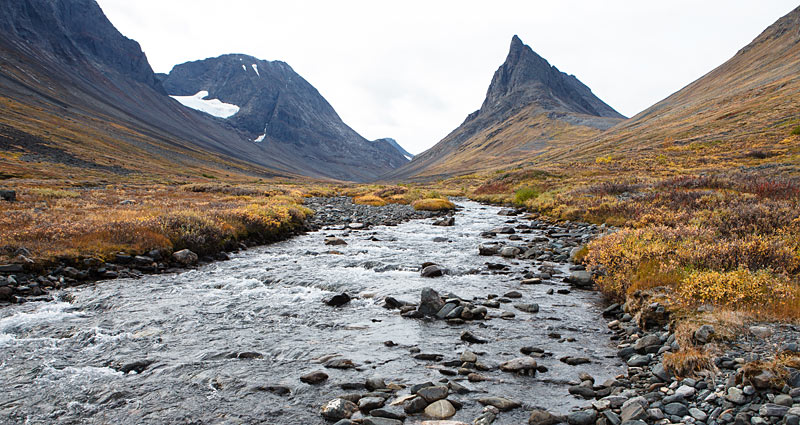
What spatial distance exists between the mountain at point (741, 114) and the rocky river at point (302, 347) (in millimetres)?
38292

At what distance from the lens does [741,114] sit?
267 feet

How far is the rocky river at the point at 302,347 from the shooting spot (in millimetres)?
6070

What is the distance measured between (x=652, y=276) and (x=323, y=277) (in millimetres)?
10297

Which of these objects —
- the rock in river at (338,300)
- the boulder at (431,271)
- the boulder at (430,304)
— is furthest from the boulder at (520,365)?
the boulder at (431,271)

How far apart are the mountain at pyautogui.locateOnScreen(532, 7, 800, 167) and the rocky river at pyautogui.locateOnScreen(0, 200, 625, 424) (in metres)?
38.3

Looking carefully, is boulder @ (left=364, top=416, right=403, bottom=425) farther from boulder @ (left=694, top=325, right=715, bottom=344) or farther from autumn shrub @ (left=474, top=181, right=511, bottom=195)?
autumn shrub @ (left=474, top=181, right=511, bottom=195)

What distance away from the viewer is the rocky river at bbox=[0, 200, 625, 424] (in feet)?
19.9

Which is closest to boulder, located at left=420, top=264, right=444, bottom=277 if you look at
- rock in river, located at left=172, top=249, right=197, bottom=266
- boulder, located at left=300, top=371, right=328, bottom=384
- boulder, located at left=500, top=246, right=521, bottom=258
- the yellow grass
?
boulder, located at left=500, top=246, right=521, bottom=258

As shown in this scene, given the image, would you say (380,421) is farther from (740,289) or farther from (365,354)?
(740,289)

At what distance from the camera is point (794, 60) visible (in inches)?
4459

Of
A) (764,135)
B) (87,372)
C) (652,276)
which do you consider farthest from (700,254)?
(764,135)

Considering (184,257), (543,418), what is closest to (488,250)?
(543,418)

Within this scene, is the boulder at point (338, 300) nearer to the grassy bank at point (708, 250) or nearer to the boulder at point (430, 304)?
the boulder at point (430, 304)

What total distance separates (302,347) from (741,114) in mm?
107863
